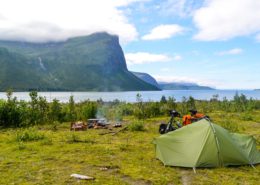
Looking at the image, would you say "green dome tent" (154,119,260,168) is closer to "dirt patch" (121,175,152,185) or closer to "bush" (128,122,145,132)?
"dirt patch" (121,175,152,185)

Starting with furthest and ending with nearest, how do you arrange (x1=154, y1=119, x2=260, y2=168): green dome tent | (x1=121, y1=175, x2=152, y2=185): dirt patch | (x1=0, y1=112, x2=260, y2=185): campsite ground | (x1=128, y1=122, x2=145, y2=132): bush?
1. (x1=128, y1=122, x2=145, y2=132): bush
2. (x1=154, y1=119, x2=260, y2=168): green dome tent
3. (x1=0, y1=112, x2=260, y2=185): campsite ground
4. (x1=121, y1=175, x2=152, y2=185): dirt patch

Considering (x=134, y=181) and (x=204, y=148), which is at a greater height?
(x=204, y=148)

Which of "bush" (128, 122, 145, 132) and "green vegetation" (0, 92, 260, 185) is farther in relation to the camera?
"bush" (128, 122, 145, 132)

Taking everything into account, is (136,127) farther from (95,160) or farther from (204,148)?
(204,148)

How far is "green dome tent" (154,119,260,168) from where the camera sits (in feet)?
32.1

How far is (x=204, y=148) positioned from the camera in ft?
32.2

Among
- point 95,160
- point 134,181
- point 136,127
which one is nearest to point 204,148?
point 134,181

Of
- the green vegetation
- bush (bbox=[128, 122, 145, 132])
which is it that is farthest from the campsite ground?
bush (bbox=[128, 122, 145, 132])

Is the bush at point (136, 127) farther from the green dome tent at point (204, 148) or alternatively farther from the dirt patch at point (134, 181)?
the dirt patch at point (134, 181)

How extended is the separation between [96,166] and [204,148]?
348 cm

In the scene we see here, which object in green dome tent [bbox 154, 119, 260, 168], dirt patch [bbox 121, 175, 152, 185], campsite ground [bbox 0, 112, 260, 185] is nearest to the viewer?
dirt patch [bbox 121, 175, 152, 185]

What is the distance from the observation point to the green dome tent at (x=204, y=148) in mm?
9773

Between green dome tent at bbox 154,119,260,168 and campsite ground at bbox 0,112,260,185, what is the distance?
0.27 m

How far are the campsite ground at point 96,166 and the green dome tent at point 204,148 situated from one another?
265mm
